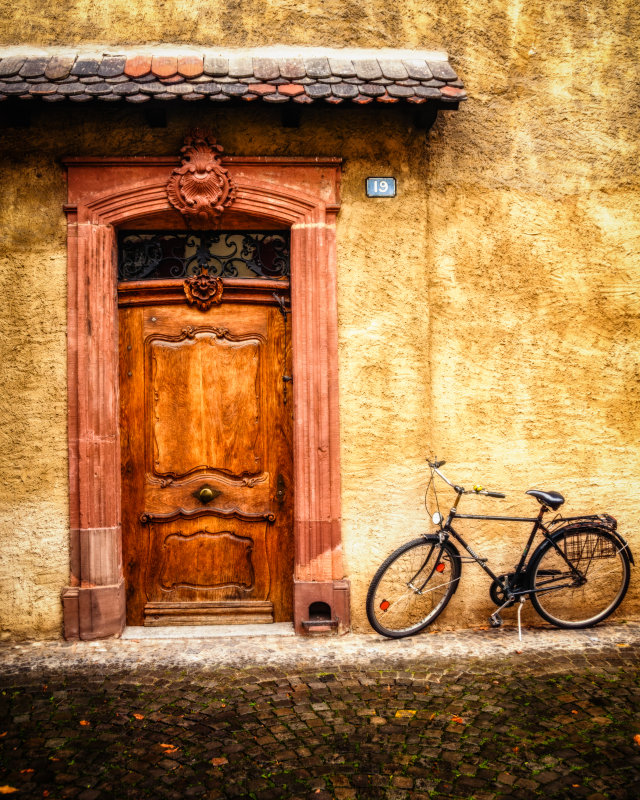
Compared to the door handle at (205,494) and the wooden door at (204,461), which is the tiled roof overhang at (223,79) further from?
the door handle at (205,494)

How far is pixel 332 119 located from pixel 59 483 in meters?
3.49

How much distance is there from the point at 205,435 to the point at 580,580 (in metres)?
3.14

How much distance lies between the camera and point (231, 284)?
5238 mm

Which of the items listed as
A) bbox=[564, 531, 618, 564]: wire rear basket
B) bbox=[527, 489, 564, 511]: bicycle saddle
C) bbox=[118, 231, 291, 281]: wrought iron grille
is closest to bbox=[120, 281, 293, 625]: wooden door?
bbox=[118, 231, 291, 281]: wrought iron grille

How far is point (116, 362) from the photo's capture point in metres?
5.15

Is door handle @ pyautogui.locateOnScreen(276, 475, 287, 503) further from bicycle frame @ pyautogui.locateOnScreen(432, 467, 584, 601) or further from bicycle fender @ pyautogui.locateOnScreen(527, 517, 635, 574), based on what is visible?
bicycle fender @ pyautogui.locateOnScreen(527, 517, 635, 574)

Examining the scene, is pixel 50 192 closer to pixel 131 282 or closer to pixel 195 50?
pixel 131 282

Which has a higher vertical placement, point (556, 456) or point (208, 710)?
point (556, 456)

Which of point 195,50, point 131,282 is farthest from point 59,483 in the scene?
point 195,50

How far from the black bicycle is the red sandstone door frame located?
40 centimetres

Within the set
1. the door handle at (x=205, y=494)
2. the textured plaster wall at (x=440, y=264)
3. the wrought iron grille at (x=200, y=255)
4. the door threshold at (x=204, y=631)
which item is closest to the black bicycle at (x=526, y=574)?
the textured plaster wall at (x=440, y=264)

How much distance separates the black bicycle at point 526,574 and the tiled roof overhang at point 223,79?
109 inches

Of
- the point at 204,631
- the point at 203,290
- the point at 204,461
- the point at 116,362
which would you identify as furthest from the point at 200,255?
the point at 204,631

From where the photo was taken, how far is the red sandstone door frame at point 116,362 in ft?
16.3
